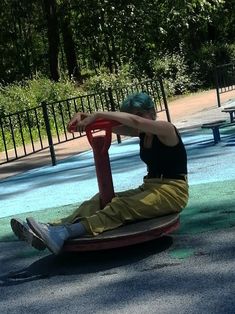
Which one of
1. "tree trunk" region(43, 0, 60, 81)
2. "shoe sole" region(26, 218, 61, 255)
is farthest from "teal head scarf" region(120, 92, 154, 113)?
"tree trunk" region(43, 0, 60, 81)

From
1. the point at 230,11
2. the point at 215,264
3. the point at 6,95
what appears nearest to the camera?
the point at 215,264

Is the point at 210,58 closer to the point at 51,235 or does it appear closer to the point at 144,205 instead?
the point at 144,205

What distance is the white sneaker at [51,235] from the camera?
4.37 meters

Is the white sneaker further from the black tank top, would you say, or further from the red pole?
the black tank top

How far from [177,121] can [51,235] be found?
435 inches

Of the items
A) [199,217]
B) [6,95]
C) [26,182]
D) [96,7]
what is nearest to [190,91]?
[96,7]

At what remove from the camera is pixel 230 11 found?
109ft

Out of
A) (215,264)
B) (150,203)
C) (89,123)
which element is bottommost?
(215,264)

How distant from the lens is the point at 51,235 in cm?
442

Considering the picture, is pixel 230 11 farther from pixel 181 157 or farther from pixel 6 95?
pixel 181 157

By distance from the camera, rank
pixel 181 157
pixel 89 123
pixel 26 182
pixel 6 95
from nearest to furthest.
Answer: pixel 89 123 → pixel 181 157 → pixel 26 182 → pixel 6 95

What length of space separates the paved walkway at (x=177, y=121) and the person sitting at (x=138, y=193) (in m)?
5.77

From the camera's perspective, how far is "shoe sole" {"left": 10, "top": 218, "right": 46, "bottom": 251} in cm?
437

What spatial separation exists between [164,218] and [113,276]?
2.26 ft
